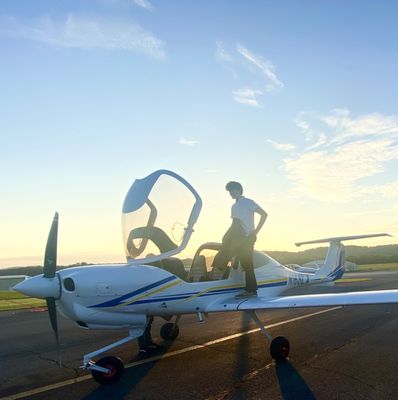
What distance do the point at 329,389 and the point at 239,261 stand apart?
10.0 feet

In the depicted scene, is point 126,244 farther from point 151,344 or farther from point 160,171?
point 151,344

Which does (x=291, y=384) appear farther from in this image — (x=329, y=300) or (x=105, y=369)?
(x=105, y=369)

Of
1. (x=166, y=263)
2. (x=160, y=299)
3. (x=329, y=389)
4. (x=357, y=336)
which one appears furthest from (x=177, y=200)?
(x=357, y=336)

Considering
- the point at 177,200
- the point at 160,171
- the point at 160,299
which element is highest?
the point at 160,171

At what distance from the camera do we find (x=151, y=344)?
8062 millimetres

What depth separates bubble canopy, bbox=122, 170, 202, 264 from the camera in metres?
7.29

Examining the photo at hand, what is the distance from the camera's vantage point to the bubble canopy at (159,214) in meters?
7.29

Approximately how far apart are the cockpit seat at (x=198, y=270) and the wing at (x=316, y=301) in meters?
0.55

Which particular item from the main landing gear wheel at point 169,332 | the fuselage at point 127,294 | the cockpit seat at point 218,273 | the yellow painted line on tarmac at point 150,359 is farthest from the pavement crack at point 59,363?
the cockpit seat at point 218,273

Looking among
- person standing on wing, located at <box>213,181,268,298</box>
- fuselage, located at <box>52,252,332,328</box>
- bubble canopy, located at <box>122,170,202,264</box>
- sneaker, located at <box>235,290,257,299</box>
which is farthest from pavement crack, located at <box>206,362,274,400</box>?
bubble canopy, located at <box>122,170,202,264</box>

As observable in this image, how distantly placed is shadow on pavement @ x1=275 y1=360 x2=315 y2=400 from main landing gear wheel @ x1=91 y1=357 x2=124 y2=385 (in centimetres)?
237

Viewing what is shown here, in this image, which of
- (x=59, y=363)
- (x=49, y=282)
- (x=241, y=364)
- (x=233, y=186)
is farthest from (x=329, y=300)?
(x=59, y=363)

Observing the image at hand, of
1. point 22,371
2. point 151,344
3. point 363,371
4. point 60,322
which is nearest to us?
point 363,371

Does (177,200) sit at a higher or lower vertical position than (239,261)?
higher
